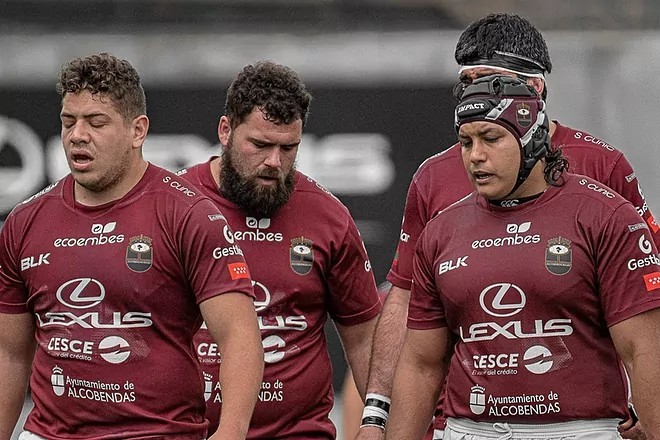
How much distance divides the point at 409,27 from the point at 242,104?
5162 millimetres

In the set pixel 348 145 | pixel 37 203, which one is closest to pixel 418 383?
pixel 37 203

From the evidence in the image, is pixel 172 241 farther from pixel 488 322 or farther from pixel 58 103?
pixel 58 103

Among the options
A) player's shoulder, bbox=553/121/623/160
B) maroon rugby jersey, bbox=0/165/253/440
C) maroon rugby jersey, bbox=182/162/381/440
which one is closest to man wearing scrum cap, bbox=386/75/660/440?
player's shoulder, bbox=553/121/623/160

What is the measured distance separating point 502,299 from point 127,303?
142 centimetres

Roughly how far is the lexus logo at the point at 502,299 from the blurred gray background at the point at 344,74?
19.9ft

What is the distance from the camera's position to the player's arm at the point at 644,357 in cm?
532

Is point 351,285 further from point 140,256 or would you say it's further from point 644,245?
point 644,245

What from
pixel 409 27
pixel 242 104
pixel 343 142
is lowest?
pixel 343 142

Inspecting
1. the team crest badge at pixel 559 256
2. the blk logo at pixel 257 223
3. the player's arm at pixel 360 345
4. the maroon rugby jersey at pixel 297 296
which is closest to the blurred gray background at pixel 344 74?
the player's arm at pixel 360 345

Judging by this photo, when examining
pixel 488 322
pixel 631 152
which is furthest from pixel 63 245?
pixel 631 152

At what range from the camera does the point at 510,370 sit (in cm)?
558

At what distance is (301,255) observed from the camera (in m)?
6.76

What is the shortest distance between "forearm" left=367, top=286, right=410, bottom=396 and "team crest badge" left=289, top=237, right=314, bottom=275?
401 millimetres

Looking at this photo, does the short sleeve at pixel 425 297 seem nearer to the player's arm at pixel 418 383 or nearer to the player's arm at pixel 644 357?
the player's arm at pixel 418 383
